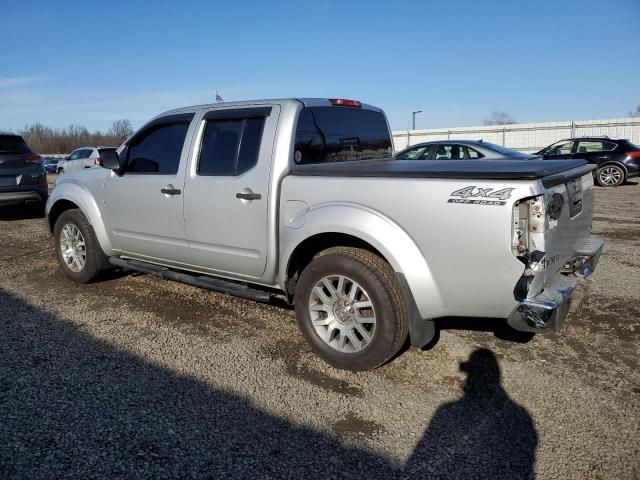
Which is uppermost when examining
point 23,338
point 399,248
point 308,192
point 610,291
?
point 308,192

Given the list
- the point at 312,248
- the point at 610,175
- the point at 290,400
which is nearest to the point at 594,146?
A: the point at 610,175

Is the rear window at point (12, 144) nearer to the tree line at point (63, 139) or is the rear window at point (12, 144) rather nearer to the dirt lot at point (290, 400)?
the dirt lot at point (290, 400)

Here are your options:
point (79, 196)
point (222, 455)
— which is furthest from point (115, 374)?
point (79, 196)

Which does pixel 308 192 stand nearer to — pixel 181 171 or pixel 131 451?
pixel 181 171

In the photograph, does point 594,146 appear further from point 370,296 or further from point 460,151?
point 370,296

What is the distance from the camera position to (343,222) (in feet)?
11.1

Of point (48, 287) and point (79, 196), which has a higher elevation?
point (79, 196)

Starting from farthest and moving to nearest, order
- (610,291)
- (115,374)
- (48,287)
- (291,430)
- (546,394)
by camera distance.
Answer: (48,287), (610,291), (115,374), (546,394), (291,430)

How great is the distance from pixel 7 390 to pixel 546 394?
11.4ft

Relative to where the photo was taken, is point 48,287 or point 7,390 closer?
point 7,390

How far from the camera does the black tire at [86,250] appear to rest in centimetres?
539

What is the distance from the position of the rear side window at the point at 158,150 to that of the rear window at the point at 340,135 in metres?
1.22

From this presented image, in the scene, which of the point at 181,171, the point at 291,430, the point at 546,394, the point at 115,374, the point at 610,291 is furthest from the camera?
the point at 610,291

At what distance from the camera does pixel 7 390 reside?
10.6ft
